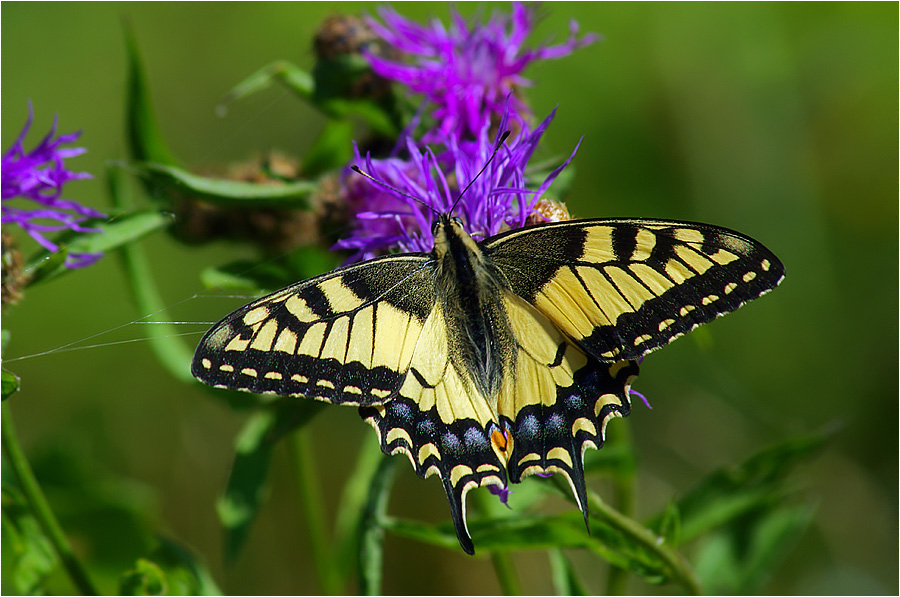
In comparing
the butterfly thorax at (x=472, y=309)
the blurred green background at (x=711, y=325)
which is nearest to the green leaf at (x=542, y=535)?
the butterfly thorax at (x=472, y=309)

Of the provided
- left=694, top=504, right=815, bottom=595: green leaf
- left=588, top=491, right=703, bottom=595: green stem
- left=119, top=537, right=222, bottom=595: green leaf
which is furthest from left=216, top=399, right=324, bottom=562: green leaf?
left=694, top=504, right=815, bottom=595: green leaf

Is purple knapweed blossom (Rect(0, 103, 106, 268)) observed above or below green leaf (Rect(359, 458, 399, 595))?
above

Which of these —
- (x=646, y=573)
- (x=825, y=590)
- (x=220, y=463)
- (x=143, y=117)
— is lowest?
(x=825, y=590)

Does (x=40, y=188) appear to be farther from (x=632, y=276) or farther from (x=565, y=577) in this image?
(x=565, y=577)

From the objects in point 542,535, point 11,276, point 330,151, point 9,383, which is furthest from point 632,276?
point 11,276

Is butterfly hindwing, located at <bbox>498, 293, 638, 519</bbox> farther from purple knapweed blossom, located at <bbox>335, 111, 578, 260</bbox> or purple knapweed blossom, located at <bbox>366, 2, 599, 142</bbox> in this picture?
purple knapweed blossom, located at <bbox>366, 2, 599, 142</bbox>

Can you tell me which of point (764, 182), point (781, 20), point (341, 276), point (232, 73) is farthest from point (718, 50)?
point (341, 276)

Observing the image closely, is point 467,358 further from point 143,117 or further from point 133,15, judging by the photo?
point 133,15
